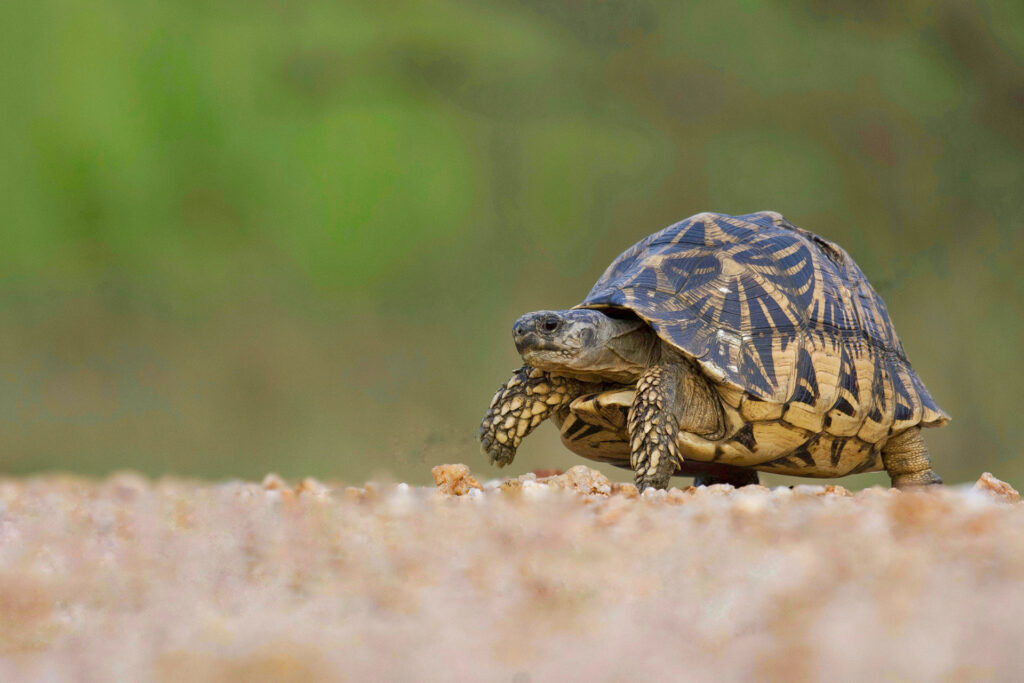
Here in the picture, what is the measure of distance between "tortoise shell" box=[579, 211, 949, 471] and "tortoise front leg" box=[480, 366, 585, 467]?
0.99 feet

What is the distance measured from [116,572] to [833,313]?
2333 millimetres

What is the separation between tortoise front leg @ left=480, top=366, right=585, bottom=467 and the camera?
274 cm

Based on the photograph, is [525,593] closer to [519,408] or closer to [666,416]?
[666,416]

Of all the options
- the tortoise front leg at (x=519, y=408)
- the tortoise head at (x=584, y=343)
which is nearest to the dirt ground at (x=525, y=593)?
the tortoise head at (x=584, y=343)

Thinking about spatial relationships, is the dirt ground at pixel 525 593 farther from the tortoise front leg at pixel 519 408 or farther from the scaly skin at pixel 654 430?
the tortoise front leg at pixel 519 408

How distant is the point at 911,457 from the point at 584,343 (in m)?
1.46

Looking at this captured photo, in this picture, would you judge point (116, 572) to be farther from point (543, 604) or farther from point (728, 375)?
point (728, 375)

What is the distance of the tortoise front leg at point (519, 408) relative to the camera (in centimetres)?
274

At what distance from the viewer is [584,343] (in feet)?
8.10

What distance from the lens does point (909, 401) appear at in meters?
2.96

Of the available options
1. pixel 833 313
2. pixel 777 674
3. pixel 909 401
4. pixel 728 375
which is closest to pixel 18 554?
pixel 777 674

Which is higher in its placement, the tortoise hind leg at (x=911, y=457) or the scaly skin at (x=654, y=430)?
the scaly skin at (x=654, y=430)

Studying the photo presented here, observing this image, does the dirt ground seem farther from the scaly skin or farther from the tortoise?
the tortoise

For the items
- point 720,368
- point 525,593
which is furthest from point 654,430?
point 525,593
